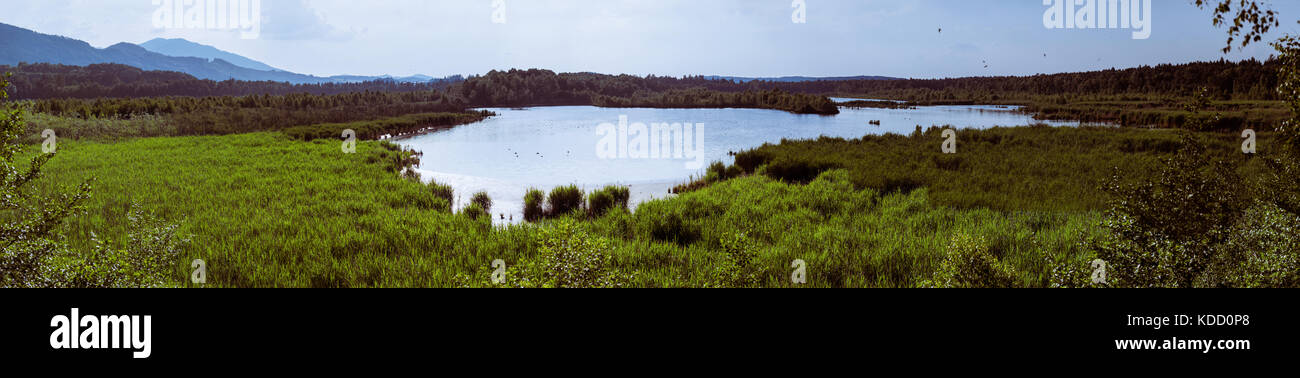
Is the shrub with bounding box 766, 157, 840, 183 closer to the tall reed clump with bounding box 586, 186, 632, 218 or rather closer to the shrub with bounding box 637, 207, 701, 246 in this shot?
the tall reed clump with bounding box 586, 186, 632, 218

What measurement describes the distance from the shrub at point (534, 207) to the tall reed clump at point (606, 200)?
1.55 metres

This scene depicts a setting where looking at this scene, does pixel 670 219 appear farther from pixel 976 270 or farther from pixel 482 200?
pixel 976 270

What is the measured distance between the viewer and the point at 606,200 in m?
17.4

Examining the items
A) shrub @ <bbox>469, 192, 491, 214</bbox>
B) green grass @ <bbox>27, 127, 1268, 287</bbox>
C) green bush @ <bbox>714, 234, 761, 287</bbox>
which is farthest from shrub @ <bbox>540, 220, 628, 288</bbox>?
shrub @ <bbox>469, 192, 491, 214</bbox>

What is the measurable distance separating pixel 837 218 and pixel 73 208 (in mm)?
14242

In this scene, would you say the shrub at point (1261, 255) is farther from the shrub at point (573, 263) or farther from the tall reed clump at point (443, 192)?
the tall reed clump at point (443, 192)

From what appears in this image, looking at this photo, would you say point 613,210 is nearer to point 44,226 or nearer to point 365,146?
point 44,226

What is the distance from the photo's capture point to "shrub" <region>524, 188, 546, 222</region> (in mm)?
16328

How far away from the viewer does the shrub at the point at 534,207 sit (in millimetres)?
16328

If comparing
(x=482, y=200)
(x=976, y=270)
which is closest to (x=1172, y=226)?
(x=976, y=270)

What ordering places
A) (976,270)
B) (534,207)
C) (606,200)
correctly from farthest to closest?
(606,200) → (534,207) → (976,270)

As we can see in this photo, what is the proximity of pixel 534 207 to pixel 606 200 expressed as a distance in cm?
234
